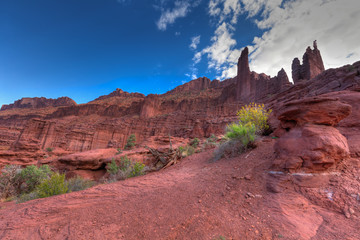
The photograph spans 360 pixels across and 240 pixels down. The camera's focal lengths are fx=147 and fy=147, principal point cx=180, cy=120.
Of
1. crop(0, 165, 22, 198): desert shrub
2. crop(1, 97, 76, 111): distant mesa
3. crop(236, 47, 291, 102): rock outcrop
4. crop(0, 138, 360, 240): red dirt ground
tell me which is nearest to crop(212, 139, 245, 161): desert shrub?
crop(0, 138, 360, 240): red dirt ground

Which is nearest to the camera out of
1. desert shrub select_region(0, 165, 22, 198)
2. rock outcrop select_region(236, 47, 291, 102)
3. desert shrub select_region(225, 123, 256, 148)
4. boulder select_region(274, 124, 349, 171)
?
boulder select_region(274, 124, 349, 171)

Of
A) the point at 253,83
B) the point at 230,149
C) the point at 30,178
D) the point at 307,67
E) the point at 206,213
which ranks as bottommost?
the point at 30,178

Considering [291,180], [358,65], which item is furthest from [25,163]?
[358,65]

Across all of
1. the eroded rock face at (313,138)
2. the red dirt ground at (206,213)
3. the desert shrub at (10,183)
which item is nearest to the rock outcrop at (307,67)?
the eroded rock face at (313,138)

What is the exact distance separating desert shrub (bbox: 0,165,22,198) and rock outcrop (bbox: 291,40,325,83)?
134 ft

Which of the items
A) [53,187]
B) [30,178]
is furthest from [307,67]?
[30,178]

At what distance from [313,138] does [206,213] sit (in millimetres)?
2879

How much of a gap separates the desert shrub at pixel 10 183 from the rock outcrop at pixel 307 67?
40.9 m

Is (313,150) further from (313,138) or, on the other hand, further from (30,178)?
(30,178)

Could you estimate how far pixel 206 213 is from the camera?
253 cm

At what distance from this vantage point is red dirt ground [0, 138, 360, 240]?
2.13 m

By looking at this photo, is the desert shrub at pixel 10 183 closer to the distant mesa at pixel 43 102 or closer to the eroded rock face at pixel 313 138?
the eroded rock face at pixel 313 138

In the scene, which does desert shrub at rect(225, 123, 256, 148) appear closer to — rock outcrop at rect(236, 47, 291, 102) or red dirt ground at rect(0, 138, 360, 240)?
red dirt ground at rect(0, 138, 360, 240)

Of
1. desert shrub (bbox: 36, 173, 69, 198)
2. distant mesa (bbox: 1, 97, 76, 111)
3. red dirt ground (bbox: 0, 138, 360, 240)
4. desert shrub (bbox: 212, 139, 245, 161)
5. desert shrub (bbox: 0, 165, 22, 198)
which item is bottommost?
desert shrub (bbox: 0, 165, 22, 198)
